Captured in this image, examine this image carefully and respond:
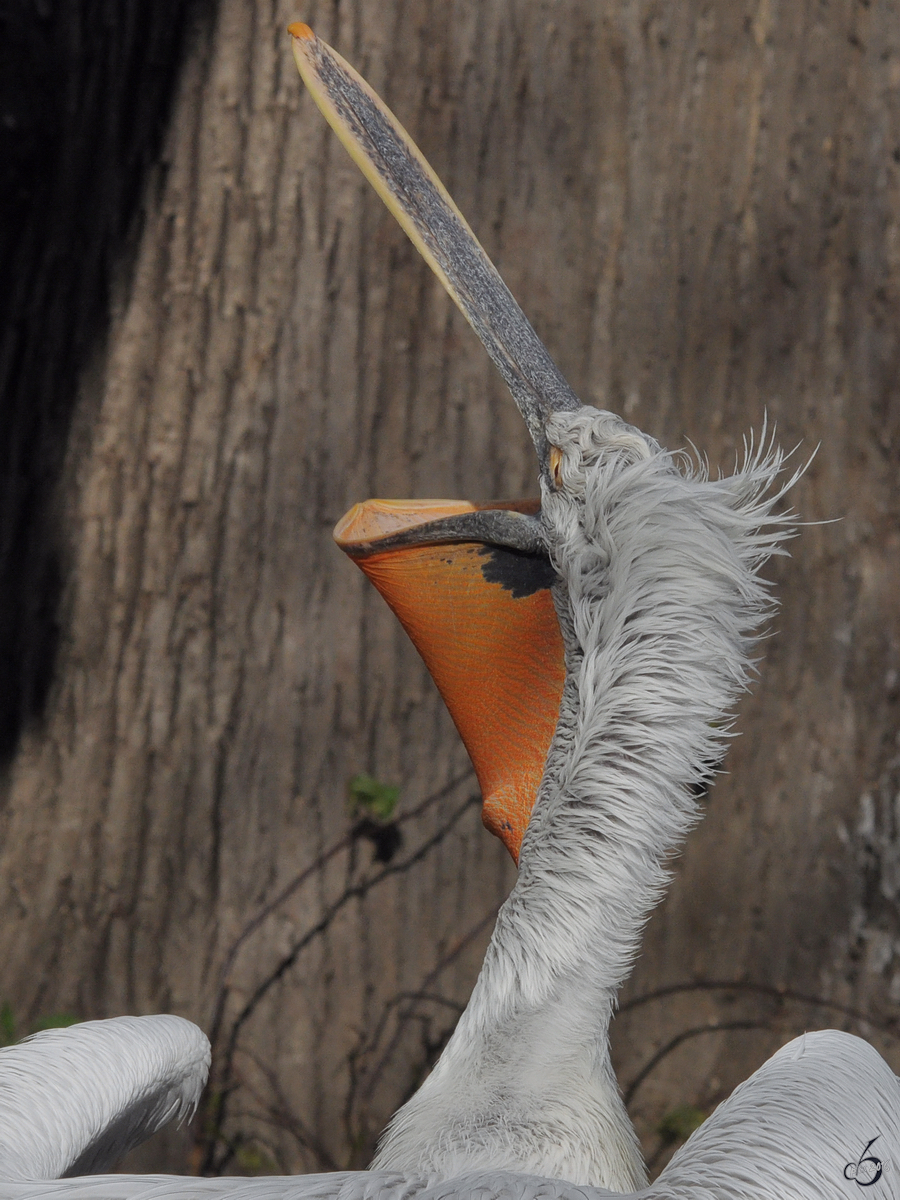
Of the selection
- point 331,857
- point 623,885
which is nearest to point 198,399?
point 331,857

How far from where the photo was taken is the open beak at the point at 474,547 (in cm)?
104

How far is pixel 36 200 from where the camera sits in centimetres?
182

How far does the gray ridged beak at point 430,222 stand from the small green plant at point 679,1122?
156 cm

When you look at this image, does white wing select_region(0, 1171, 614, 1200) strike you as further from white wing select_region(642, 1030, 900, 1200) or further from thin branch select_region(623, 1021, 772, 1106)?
thin branch select_region(623, 1021, 772, 1106)

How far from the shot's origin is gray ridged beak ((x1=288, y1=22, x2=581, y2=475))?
41.6 inches

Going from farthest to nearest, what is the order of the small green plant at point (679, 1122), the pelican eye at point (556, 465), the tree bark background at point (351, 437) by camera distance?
the small green plant at point (679, 1122), the tree bark background at point (351, 437), the pelican eye at point (556, 465)

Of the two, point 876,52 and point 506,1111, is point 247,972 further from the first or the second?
point 876,52

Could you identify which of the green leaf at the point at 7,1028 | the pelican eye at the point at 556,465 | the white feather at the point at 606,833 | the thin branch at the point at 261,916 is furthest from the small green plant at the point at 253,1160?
the pelican eye at the point at 556,465

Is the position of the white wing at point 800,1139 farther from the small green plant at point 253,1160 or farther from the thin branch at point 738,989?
the small green plant at point 253,1160

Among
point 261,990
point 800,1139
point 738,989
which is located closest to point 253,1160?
point 261,990

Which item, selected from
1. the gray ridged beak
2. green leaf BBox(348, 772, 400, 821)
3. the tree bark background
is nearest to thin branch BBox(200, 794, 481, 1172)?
the tree bark background

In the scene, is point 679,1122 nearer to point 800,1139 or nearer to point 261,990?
point 261,990

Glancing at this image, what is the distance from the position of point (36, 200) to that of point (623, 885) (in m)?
1.64

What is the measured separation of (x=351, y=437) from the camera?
6.12ft
